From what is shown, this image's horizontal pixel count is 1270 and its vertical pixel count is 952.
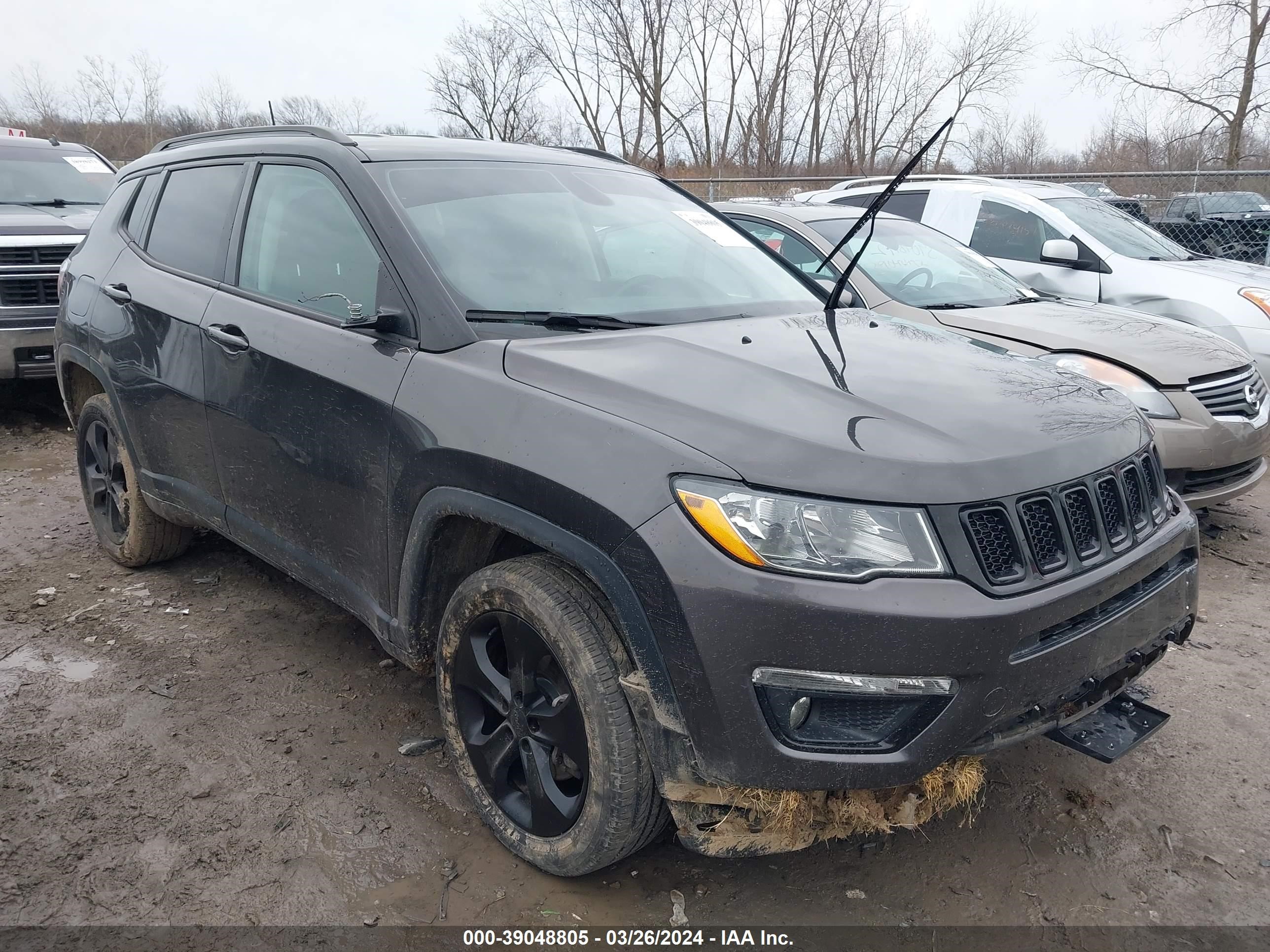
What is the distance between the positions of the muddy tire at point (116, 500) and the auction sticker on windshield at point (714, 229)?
2.48m

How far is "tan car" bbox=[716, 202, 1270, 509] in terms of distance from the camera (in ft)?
14.5

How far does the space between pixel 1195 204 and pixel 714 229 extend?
11.6 m

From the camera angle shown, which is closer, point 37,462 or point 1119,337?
point 1119,337

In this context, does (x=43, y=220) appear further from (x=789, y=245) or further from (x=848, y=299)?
(x=848, y=299)

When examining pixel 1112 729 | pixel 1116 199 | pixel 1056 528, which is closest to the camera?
pixel 1056 528

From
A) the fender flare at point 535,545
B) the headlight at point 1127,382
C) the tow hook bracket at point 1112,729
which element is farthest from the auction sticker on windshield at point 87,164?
the tow hook bracket at point 1112,729

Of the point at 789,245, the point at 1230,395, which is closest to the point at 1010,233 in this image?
the point at 789,245

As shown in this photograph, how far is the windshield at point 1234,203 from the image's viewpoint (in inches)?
491

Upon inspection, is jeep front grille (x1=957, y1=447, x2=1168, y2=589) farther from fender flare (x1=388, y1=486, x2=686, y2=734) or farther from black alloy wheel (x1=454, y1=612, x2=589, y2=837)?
black alloy wheel (x1=454, y1=612, x2=589, y2=837)

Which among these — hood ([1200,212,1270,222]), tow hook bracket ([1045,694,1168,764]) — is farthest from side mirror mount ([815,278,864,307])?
hood ([1200,212,1270,222])

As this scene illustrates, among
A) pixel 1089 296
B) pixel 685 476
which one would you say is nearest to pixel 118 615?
pixel 685 476

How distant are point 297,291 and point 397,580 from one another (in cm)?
103

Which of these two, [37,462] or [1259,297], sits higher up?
[1259,297]

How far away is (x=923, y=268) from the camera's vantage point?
5469 millimetres
